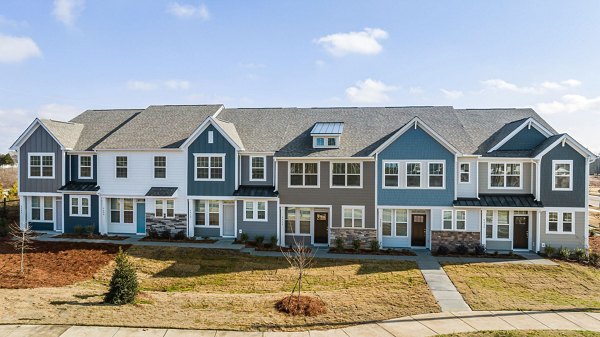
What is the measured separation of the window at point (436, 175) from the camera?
24281 millimetres

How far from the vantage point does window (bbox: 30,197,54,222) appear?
28.7 metres

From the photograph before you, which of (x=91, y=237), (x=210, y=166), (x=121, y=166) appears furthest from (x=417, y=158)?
(x=91, y=237)

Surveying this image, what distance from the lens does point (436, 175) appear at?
24.3 meters

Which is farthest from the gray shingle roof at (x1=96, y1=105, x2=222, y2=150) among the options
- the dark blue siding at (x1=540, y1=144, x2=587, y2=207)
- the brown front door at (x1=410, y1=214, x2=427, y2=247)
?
the dark blue siding at (x1=540, y1=144, x2=587, y2=207)

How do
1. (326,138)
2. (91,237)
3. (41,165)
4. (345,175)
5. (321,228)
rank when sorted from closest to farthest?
(345,175) < (326,138) < (321,228) < (91,237) < (41,165)

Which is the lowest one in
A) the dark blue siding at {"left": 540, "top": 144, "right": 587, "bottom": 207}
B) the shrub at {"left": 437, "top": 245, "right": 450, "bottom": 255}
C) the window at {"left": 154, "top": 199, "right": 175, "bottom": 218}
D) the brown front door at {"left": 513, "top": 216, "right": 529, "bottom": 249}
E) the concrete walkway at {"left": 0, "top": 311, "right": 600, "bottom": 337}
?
the concrete walkway at {"left": 0, "top": 311, "right": 600, "bottom": 337}

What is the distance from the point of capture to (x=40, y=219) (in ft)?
94.3

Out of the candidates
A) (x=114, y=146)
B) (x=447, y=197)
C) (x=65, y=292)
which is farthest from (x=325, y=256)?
(x=114, y=146)

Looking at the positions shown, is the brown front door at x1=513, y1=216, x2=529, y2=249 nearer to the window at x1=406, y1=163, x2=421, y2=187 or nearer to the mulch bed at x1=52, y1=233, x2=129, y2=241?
the window at x1=406, y1=163, x2=421, y2=187

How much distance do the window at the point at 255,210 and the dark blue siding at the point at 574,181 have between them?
1683 cm

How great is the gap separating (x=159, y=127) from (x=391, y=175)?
1671 centimetres

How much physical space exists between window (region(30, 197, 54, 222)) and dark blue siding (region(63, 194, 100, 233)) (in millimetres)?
1519

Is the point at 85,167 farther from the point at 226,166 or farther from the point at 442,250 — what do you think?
the point at 442,250

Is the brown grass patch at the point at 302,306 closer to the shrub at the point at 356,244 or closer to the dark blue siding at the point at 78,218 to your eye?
the shrub at the point at 356,244
